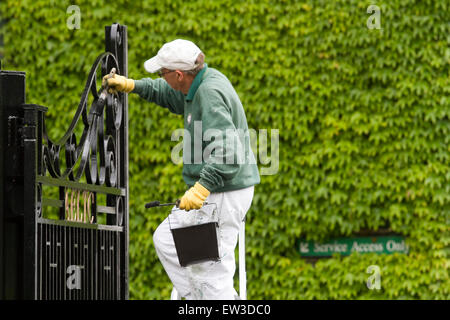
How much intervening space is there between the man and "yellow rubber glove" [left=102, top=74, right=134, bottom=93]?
260 millimetres

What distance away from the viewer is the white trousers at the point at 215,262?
11.7ft

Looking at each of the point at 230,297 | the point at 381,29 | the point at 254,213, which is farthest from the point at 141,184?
the point at 230,297

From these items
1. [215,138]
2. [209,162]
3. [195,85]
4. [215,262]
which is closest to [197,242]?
[215,262]

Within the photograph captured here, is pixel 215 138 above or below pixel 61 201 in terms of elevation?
above

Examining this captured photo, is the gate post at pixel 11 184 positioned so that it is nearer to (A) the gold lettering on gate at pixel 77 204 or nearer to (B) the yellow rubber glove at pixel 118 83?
(A) the gold lettering on gate at pixel 77 204

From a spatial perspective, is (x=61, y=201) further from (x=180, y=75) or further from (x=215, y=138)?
(x=180, y=75)

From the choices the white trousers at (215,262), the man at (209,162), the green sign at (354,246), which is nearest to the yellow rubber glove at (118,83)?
the man at (209,162)

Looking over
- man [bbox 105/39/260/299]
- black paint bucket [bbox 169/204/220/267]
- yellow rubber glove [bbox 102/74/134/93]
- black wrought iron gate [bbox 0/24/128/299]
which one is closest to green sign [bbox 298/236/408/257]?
black wrought iron gate [bbox 0/24/128/299]

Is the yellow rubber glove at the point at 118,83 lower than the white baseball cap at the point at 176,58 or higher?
lower

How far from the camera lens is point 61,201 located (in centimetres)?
330

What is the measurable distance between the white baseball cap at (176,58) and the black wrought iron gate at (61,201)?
1.02 feet

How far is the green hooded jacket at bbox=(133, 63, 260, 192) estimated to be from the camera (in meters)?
3.45

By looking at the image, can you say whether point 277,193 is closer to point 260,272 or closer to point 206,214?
point 260,272

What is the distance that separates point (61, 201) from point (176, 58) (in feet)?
2.90
